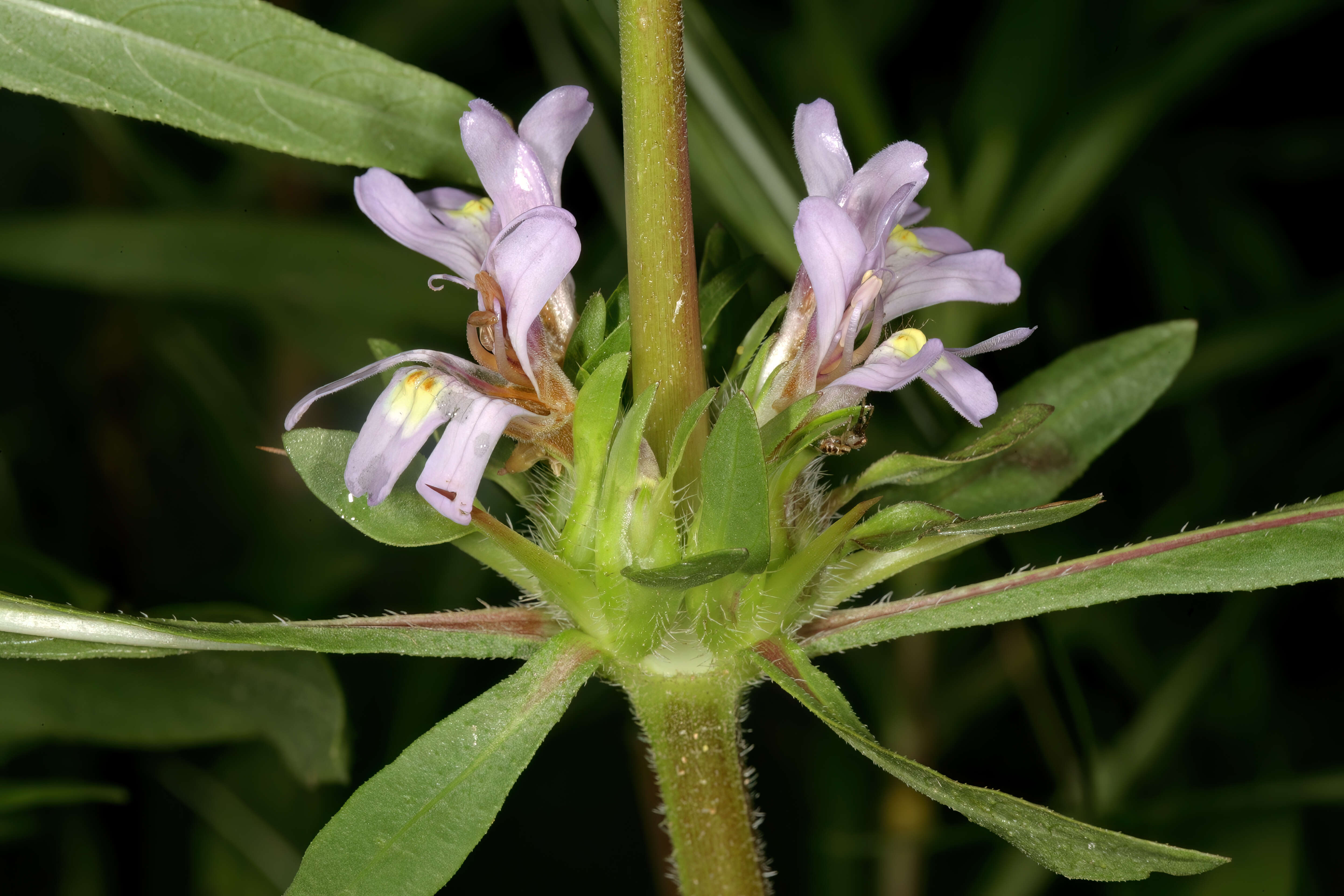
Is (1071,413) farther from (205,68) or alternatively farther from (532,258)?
(205,68)

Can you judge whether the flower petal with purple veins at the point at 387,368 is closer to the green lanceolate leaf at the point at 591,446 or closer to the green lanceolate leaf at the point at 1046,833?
the green lanceolate leaf at the point at 591,446

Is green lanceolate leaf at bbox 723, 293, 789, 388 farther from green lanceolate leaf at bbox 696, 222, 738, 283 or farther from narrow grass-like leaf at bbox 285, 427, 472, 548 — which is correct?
narrow grass-like leaf at bbox 285, 427, 472, 548

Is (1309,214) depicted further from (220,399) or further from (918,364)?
(220,399)

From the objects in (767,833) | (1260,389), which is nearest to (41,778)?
(767,833)

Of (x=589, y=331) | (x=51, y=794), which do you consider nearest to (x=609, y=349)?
(x=589, y=331)

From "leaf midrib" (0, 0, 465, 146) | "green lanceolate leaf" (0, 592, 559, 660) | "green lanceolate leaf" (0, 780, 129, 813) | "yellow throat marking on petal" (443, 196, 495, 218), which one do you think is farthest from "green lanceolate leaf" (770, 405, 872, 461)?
"green lanceolate leaf" (0, 780, 129, 813)

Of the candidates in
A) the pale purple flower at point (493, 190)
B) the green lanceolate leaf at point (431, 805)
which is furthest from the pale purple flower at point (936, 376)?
the green lanceolate leaf at point (431, 805)
